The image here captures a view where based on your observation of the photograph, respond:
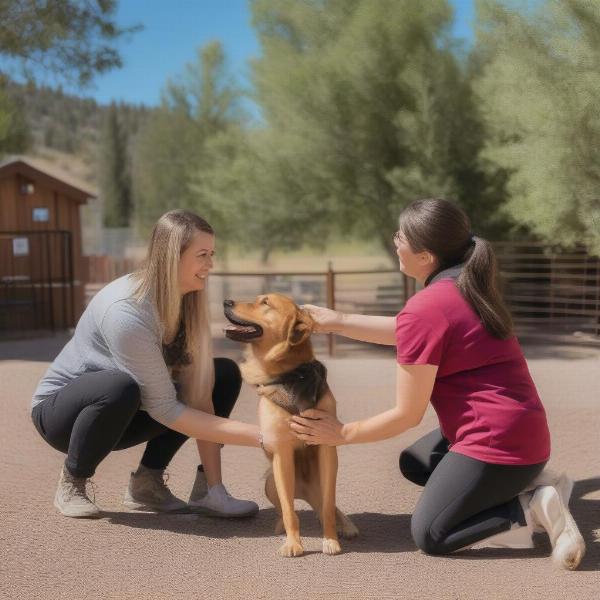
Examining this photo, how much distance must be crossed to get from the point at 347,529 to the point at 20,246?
12.8 meters

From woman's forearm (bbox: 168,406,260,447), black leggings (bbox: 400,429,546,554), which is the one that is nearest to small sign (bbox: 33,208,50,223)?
woman's forearm (bbox: 168,406,260,447)

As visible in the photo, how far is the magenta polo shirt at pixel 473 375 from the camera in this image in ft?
11.7

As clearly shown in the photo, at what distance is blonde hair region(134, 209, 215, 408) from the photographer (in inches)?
158

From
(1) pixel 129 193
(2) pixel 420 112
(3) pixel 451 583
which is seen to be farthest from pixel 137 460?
(1) pixel 129 193

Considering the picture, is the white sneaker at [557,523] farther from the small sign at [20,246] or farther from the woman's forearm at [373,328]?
the small sign at [20,246]

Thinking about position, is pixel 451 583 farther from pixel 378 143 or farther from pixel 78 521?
pixel 378 143

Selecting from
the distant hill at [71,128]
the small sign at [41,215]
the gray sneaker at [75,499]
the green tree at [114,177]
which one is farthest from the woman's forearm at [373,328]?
the distant hill at [71,128]

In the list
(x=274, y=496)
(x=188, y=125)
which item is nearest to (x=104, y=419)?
(x=274, y=496)

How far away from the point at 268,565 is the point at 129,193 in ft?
261

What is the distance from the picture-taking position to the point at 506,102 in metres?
12.9

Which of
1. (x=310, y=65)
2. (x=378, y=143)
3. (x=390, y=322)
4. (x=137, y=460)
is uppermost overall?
(x=310, y=65)

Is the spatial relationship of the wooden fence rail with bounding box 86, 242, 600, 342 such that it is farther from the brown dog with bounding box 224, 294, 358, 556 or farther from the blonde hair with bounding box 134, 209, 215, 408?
the brown dog with bounding box 224, 294, 358, 556

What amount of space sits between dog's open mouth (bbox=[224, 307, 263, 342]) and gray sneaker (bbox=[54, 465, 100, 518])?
119 centimetres

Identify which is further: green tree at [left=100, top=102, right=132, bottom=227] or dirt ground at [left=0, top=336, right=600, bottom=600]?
green tree at [left=100, top=102, right=132, bottom=227]
